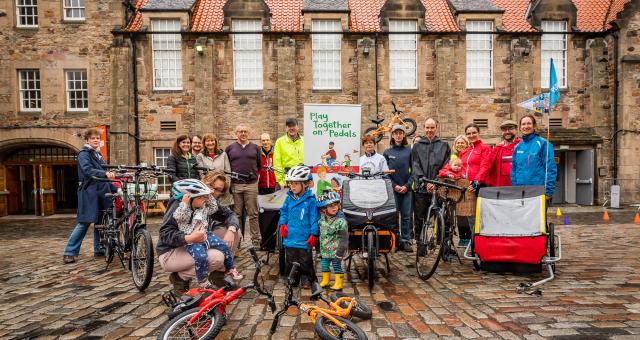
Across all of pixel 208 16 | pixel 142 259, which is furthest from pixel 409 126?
pixel 142 259

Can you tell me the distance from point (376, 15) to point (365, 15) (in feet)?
1.69

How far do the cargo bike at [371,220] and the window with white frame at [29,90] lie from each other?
17940 mm

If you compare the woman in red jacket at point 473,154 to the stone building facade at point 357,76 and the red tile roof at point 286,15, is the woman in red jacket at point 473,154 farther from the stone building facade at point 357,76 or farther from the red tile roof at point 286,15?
the red tile roof at point 286,15

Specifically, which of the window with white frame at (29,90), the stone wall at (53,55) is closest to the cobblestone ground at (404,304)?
the stone wall at (53,55)

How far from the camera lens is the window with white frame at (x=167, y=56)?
17375 millimetres

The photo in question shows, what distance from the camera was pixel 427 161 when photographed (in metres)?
6.84

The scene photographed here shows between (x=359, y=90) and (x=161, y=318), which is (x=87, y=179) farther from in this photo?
(x=359, y=90)

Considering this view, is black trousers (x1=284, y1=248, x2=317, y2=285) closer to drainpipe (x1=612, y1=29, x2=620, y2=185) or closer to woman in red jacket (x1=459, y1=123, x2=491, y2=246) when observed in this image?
woman in red jacket (x1=459, y1=123, x2=491, y2=246)

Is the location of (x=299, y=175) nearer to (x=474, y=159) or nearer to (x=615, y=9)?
(x=474, y=159)

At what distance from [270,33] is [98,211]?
1253 cm

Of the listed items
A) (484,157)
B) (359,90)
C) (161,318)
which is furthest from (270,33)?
(161,318)

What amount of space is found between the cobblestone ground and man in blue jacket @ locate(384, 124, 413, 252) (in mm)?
517

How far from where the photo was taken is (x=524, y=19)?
18719 millimetres

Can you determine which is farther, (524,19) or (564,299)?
(524,19)
